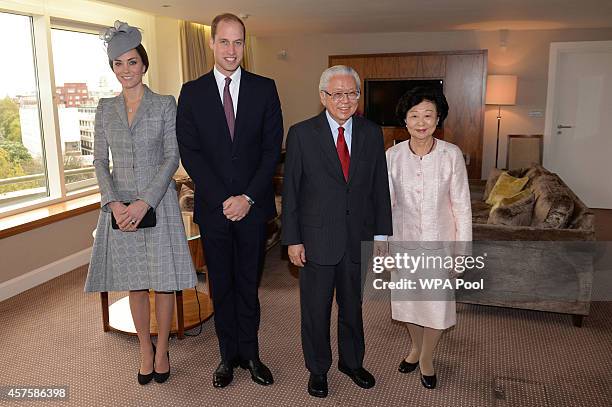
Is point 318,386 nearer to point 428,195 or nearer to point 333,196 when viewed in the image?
point 333,196

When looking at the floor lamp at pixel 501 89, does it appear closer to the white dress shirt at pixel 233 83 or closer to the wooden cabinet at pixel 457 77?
the wooden cabinet at pixel 457 77

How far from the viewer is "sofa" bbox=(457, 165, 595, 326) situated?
3258mm

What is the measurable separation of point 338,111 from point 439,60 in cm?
556

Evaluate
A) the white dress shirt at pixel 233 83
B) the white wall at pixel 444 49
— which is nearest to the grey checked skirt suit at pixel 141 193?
the white dress shirt at pixel 233 83

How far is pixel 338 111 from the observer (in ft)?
7.27

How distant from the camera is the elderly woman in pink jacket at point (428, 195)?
2.36m

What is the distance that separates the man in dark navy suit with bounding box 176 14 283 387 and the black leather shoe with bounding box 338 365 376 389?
0.74 metres

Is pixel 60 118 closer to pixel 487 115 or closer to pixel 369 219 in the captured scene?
pixel 369 219

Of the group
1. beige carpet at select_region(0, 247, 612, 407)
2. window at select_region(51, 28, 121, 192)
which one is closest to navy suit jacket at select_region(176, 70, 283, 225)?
beige carpet at select_region(0, 247, 612, 407)

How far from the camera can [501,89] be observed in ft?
22.8

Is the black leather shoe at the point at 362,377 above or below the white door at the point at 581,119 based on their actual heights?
below

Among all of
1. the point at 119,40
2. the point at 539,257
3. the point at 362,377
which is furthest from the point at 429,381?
the point at 119,40

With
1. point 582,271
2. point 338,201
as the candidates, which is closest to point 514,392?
point 582,271

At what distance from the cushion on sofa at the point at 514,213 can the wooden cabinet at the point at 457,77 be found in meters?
3.78
